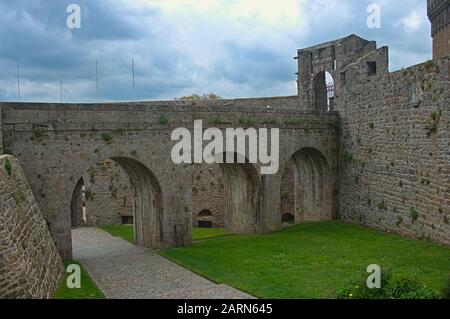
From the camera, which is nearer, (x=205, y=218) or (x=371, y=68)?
(x=371, y=68)

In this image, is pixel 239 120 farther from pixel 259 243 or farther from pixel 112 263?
pixel 112 263

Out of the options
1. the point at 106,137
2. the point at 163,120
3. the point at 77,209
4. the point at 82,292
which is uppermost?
the point at 163,120

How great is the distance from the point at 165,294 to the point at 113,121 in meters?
8.16

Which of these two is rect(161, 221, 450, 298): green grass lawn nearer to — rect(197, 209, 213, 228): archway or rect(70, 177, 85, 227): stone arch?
rect(197, 209, 213, 228): archway

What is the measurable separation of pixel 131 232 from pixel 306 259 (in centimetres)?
1223

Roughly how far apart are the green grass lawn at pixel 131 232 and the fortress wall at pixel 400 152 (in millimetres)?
6696

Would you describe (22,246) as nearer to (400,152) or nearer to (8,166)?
(8,166)

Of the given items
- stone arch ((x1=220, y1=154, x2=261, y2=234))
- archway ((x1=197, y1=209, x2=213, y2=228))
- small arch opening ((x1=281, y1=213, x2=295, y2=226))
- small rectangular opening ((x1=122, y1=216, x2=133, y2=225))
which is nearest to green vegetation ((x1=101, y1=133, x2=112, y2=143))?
stone arch ((x1=220, y1=154, x2=261, y2=234))

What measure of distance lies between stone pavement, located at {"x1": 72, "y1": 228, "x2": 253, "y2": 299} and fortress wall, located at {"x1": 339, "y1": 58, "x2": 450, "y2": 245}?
9.30 meters

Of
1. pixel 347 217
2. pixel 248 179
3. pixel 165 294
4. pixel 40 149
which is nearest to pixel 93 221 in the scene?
pixel 248 179

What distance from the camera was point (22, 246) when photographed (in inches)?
476

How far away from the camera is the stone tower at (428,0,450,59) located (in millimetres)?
38156

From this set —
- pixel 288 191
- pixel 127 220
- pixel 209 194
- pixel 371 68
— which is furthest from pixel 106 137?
pixel 288 191

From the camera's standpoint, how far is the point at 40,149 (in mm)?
18125
